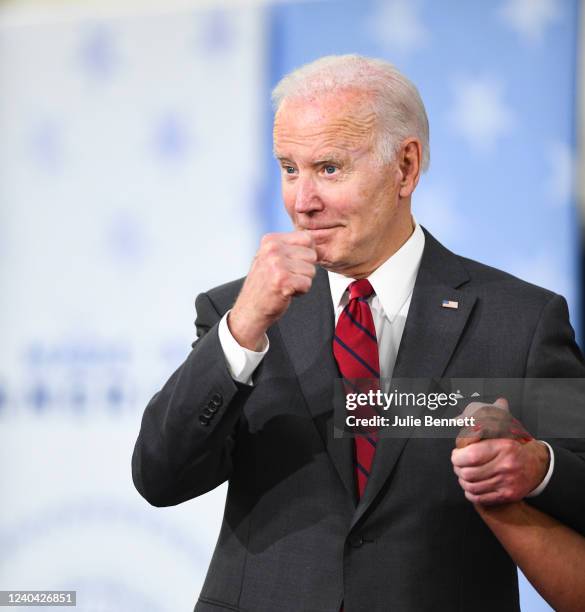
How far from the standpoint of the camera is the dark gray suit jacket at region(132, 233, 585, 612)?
5.73ft

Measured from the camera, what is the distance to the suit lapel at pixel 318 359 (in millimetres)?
1820

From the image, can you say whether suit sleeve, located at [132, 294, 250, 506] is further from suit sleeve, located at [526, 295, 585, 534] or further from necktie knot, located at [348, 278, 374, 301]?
suit sleeve, located at [526, 295, 585, 534]

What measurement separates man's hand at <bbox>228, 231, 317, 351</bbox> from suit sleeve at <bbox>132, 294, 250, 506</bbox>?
0.20 ft

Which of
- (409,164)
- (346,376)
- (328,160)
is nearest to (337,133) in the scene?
(328,160)

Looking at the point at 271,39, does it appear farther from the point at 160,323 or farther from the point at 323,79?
the point at 323,79

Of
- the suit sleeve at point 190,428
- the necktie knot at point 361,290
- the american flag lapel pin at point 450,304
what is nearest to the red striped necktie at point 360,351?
the necktie knot at point 361,290

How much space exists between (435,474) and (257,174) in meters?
1.95

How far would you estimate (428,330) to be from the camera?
1.91 metres

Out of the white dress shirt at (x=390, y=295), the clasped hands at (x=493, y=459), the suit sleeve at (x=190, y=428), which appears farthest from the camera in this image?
the white dress shirt at (x=390, y=295)

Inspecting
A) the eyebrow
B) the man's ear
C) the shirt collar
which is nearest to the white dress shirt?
the shirt collar

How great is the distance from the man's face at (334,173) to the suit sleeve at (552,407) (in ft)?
1.23

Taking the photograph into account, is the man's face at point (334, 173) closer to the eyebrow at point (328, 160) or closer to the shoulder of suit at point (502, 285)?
the eyebrow at point (328, 160)

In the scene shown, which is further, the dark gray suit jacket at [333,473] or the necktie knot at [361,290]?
the necktie knot at [361,290]

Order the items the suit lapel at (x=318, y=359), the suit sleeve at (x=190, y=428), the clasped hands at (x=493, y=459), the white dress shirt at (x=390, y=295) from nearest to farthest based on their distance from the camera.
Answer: the clasped hands at (x=493, y=459) → the suit sleeve at (x=190, y=428) → the suit lapel at (x=318, y=359) → the white dress shirt at (x=390, y=295)
